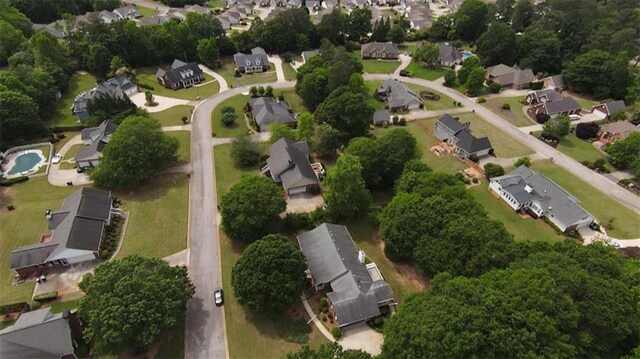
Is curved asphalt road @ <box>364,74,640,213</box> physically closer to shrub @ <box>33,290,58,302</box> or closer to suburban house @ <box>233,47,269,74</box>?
suburban house @ <box>233,47,269,74</box>

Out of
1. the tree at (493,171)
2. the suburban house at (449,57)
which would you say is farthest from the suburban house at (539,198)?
the suburban house at (449,57)

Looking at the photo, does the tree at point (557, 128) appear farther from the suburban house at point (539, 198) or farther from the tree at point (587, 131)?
the suburban house at point (539, 198)

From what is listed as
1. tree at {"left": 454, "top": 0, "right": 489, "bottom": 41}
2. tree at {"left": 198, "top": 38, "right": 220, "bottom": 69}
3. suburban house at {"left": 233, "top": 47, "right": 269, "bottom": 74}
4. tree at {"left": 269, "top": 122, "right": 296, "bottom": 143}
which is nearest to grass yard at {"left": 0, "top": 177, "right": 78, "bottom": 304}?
tree at {"left": 269, "top": 122, "right": 296, "bottom": 143}

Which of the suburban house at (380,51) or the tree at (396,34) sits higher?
the tree at (396,34)

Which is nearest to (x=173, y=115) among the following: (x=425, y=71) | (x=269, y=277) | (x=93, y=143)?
(x=93, y=143)

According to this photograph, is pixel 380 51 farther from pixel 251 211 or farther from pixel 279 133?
pixel 251 211
